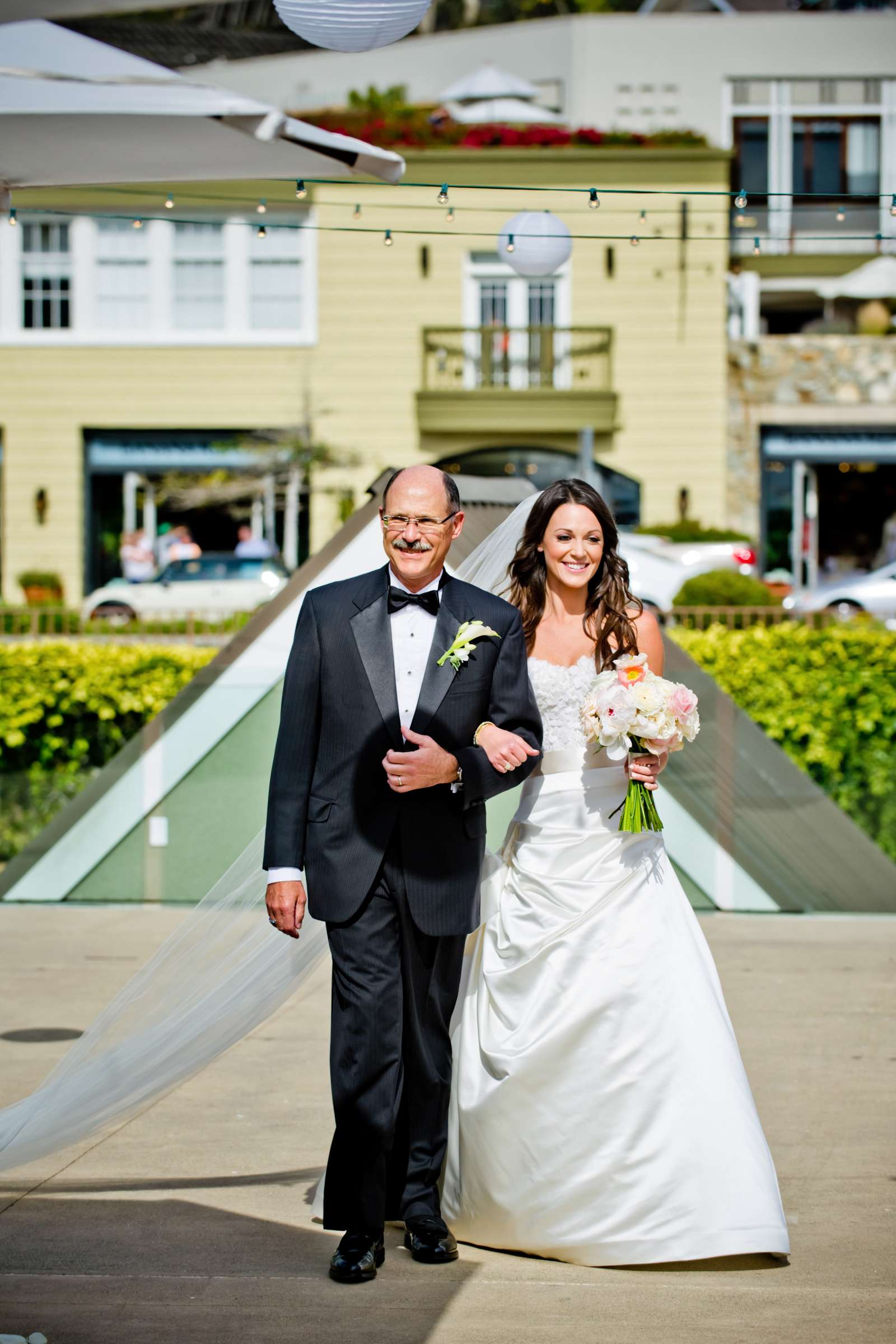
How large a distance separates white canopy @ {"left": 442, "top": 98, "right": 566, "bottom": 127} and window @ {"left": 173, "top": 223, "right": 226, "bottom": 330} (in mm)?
4953

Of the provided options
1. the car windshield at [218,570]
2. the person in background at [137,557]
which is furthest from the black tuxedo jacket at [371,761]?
the person in background at [137,557]

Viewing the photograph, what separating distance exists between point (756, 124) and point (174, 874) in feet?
92.5

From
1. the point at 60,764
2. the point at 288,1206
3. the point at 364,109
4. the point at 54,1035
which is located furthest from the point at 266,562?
the point at 288,1206

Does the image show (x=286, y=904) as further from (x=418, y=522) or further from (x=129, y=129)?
(x=129, y=129)

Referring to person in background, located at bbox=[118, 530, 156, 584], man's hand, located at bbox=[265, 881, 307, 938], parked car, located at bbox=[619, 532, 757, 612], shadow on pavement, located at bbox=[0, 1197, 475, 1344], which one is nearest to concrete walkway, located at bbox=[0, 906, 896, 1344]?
shadow on pavement, located at bbox=[0, 1197, 475, 1344]

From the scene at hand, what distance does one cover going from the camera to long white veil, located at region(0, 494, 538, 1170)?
4.16 m

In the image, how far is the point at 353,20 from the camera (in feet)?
16.5

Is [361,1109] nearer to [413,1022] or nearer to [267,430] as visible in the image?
[413,1022]

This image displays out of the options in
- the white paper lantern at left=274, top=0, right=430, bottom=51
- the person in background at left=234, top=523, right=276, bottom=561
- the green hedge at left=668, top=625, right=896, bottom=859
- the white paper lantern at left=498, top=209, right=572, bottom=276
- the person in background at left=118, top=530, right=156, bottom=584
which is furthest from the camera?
the person in background at left=118, top=530, right=156, bottom=584

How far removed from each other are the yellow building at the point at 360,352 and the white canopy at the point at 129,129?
2309 cm

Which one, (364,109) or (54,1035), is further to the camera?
(364,109)

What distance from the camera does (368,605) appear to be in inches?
151

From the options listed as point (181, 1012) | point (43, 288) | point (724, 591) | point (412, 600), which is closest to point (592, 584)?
point (412, 600)

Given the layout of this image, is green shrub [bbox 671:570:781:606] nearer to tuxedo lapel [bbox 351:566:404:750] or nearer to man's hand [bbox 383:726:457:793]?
tuxedo lapel [bbox 351:566:404:750]
